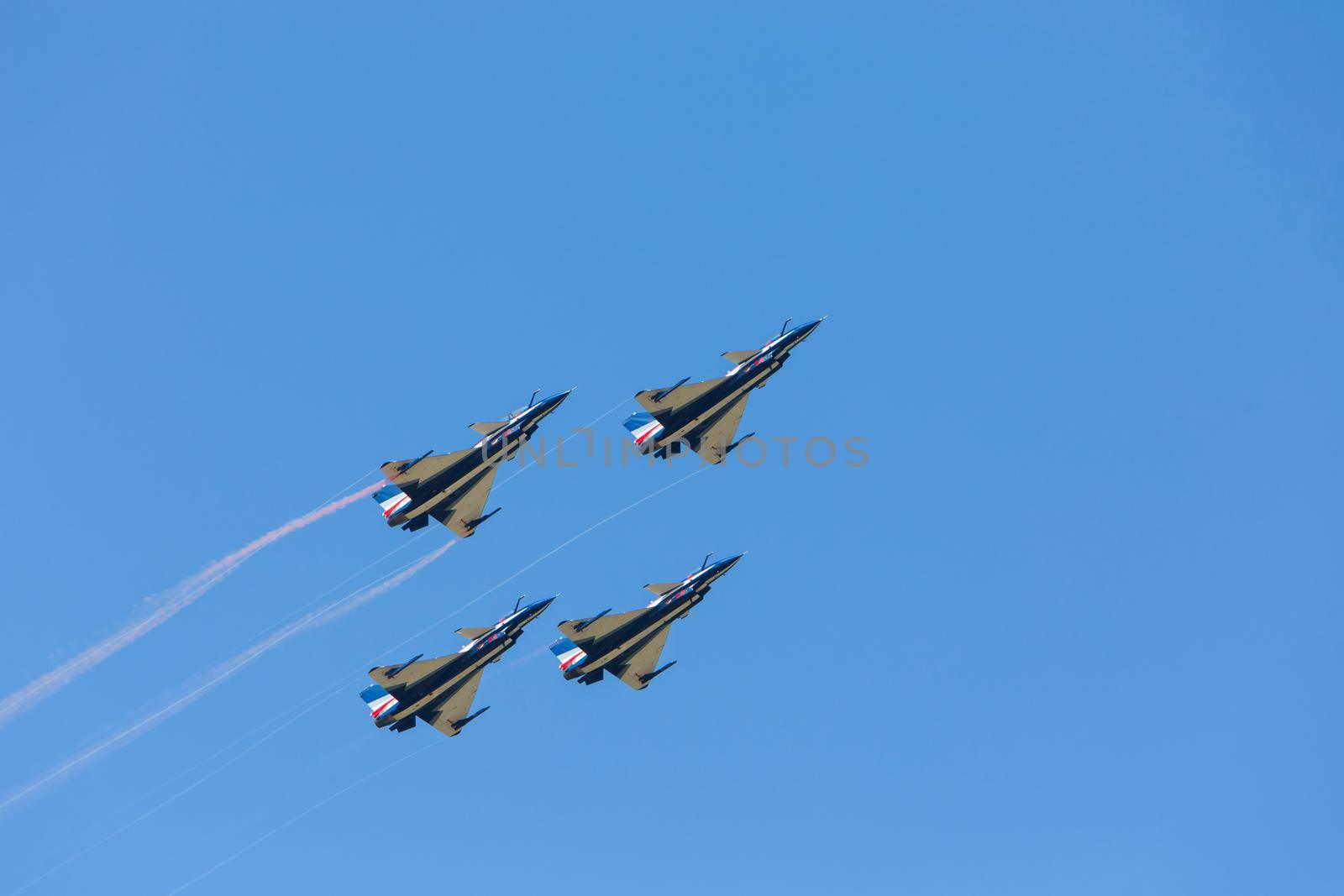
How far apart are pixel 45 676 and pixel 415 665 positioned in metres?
18.7

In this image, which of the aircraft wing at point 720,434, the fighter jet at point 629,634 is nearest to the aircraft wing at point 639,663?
the fighter jet at point 629,634

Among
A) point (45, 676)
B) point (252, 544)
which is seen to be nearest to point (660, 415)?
point (252, 544)

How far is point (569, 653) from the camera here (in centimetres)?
7731

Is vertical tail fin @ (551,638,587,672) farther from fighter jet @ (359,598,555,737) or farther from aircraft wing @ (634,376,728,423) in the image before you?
aircraft wing @ (634,376,728,423)

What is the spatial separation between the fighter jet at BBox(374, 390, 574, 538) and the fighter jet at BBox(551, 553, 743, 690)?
7911mm

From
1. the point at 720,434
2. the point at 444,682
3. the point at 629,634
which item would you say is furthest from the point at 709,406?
the point at 444,682

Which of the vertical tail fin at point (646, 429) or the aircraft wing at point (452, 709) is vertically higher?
the vertical tail fin at point (646, 429)

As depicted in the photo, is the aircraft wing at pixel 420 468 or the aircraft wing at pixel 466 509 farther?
the aircraft wing at pixel 466 509

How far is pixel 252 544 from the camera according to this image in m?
79.5

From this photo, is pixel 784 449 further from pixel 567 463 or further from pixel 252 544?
pixel 252 544

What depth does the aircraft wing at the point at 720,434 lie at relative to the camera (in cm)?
7800

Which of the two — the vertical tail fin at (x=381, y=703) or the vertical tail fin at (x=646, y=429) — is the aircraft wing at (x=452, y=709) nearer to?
the vertical tail fin at (x=381, y=703)

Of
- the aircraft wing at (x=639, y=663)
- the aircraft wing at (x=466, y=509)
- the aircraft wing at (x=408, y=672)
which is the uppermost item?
the aircraft wing at (x=466, y=509)

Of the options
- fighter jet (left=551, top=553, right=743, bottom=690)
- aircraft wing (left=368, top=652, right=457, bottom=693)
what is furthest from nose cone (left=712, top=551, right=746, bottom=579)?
aircraft wing (left=368, top=652, right=457, bottom=693)
